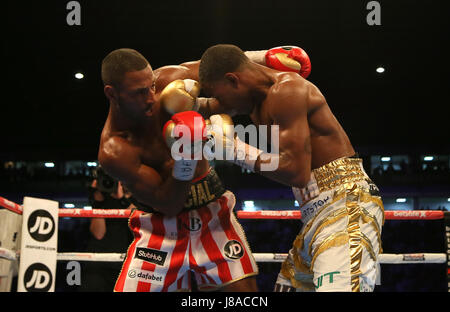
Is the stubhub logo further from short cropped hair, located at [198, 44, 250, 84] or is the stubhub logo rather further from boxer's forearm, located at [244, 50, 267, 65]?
boxer's forearm, located at [244, 50, 267, 65]

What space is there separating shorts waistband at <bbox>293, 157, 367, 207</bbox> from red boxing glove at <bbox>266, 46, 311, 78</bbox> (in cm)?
56

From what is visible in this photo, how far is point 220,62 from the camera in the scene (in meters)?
2.24

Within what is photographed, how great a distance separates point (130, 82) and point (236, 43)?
297 inches

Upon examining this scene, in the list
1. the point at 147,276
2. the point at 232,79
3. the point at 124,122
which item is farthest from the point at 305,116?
the point at 147,276

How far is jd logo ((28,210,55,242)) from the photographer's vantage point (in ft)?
9.81

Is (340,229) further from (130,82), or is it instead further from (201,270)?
(130,82)

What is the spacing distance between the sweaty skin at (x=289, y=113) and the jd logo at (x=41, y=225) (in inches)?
53.4

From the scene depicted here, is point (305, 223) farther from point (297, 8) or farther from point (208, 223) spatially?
point (297, 8)

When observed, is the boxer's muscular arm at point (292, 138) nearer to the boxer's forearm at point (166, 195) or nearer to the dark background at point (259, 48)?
the boxer's forearm at point (166, 195)

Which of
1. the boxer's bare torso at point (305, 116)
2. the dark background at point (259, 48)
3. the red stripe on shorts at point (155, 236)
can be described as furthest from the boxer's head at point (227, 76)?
the dark background at point (259, 48)

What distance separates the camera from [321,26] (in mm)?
8992

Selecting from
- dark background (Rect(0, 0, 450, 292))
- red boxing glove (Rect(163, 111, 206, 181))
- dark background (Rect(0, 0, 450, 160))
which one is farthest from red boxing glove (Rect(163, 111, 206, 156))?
dark background (Rect(0, 0, 450, 160))
